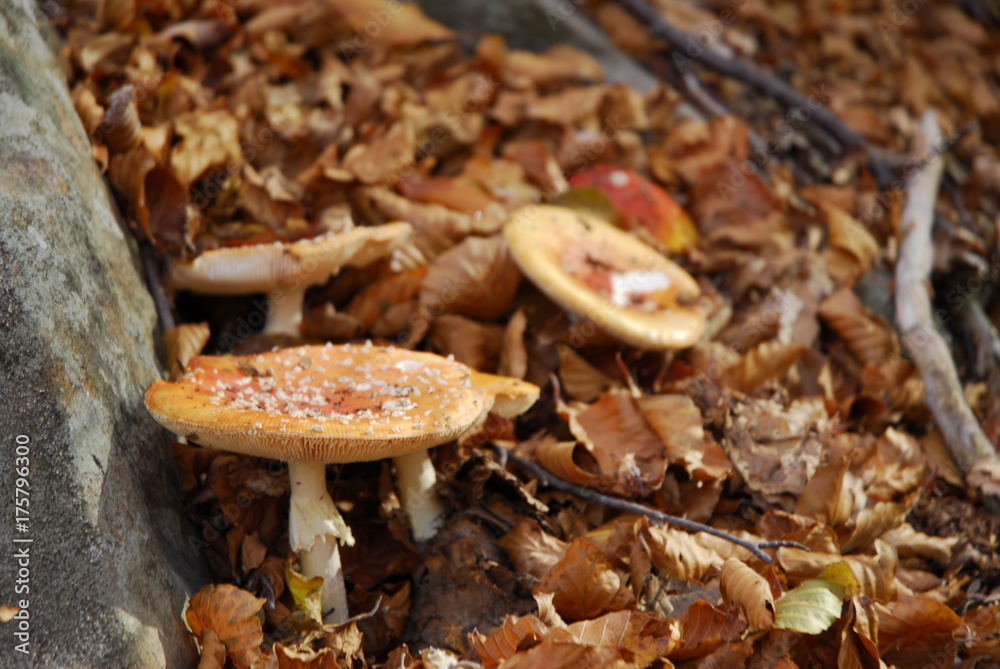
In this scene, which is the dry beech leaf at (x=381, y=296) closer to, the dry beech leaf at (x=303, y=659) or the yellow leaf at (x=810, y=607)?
the dry beech leaf at (x=303, y=659)

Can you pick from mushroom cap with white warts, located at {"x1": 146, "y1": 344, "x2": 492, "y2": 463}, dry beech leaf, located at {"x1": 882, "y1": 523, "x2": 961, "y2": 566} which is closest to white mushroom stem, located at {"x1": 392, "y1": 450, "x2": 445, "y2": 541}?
mushroom cap with white warts, located at {"x1": 146, "y1": 344, "x2": 492, "y2": 463}


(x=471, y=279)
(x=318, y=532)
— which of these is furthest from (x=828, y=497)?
(x=318, y=532)

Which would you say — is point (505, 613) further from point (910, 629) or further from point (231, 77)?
point (231, 77)

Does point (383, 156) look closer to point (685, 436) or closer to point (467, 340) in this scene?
point (467, 340)

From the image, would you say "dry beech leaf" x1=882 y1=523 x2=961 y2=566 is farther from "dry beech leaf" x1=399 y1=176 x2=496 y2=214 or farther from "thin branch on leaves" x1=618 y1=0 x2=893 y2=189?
"thin branch on leaves" x1=618 y1=0 x2=893 y2=189

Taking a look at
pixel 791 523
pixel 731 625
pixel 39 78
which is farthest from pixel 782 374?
pixel 39 78

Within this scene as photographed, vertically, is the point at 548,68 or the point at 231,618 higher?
the point at 548,68

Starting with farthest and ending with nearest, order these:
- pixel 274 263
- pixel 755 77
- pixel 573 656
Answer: pixel 755 77 < pixel 274 263 < pixel 573 656
